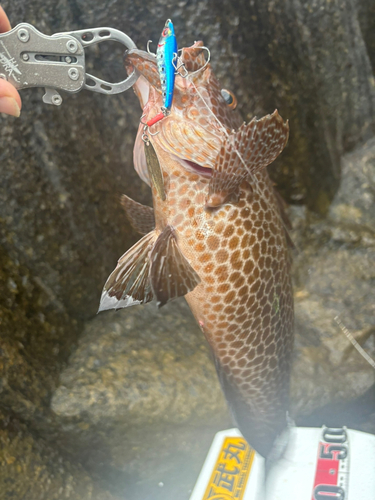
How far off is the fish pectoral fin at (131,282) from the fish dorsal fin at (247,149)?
268 mm

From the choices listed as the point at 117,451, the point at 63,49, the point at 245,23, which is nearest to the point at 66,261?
the point at 117,451

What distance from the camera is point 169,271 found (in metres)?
0.96

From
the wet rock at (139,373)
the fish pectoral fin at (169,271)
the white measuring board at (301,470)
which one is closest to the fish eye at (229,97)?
the fish pectoral fin at (169,271)

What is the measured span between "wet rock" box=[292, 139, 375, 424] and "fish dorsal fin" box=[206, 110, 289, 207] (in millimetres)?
1125

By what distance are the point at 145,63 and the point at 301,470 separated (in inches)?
54.8

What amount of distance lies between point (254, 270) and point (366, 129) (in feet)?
4.26

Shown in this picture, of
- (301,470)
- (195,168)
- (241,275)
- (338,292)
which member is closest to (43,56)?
(195,168)

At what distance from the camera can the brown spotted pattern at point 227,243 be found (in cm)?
96

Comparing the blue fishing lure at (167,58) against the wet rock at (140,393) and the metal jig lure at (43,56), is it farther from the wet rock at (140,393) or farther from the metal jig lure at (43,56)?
the wet rock at (140,393)

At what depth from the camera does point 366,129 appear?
2.00m

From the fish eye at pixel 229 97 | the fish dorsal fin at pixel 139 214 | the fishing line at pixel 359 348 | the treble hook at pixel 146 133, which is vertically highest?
the treble hook at pixel 146 133

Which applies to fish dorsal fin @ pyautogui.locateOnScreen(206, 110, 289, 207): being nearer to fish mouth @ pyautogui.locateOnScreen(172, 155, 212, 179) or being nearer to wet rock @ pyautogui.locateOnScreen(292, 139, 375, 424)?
fish mouth @ pyautogui.locateOnScreen(172, 155, 212, 179)

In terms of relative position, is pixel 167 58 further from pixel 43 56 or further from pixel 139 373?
pixel 139 373

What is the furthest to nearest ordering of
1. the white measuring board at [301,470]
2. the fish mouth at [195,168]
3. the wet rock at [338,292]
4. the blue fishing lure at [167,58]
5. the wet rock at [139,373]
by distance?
the wet rock at [338,292], the wet rock at [139,373], the white measuring board at [301,470], the fish mouth at [195,168], the blue fishing lure at [167,58]
